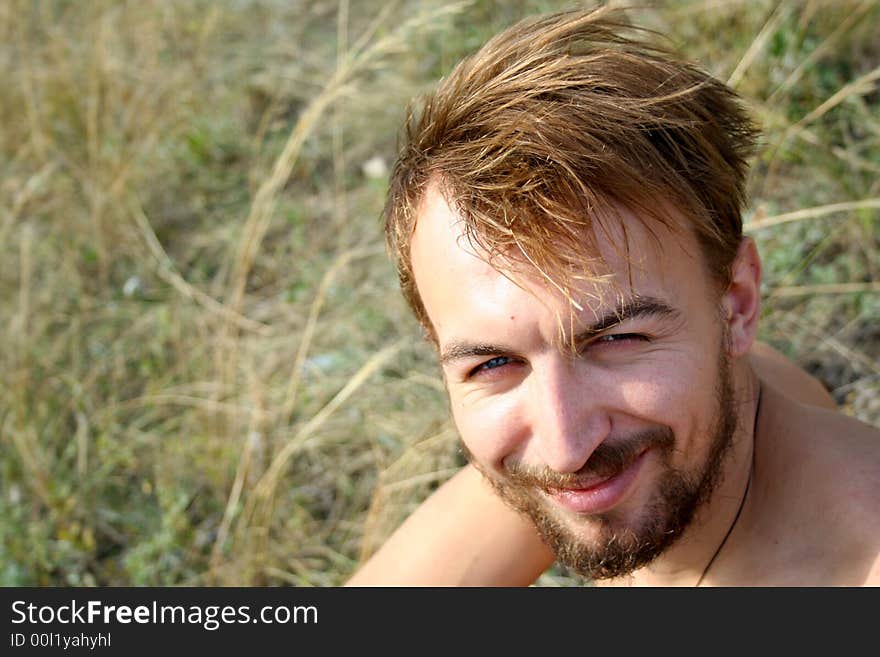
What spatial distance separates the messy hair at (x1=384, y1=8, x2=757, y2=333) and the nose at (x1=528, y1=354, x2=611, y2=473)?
0.47 ft

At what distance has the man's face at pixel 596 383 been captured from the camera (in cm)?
163

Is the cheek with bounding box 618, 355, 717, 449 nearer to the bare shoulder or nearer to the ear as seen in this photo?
the ear

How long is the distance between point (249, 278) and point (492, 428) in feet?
9.22

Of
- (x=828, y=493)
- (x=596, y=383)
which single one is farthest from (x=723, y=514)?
(x=596, y=383)

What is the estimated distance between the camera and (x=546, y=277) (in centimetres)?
161

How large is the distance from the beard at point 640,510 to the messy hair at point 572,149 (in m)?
0.29

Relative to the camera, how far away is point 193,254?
4473mm

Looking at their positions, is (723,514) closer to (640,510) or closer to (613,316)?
(640,510)

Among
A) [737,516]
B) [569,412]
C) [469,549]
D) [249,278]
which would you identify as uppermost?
[569,412]

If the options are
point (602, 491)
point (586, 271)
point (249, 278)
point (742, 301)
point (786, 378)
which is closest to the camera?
point (586, 271)

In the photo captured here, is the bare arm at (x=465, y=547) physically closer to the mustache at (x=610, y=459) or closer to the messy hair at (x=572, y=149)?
the mustache at (x=610, y=459)

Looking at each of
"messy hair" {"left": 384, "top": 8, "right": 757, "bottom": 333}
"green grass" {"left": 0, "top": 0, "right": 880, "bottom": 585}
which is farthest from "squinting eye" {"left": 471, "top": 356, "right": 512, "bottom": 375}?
"green grass" {"left": 0, "top": 0, "right": 880, "bottom": 585}

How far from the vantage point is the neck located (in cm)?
191

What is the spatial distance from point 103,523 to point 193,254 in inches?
57.3
